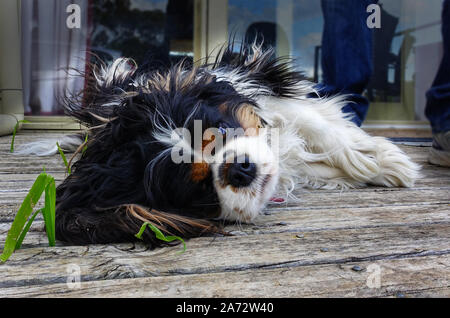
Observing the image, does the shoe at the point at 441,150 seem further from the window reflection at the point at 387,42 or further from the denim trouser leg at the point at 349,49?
the window reflection at the point at 387,42

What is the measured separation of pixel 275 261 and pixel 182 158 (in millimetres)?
492

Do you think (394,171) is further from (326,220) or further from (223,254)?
(223,254)

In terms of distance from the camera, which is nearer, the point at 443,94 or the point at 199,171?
the point at 199,171

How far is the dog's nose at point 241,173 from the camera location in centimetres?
143

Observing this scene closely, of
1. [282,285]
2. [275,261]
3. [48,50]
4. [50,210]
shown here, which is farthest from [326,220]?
[48,50]

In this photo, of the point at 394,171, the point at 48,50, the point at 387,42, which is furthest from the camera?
the point at 387,42

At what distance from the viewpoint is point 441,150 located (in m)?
2.69

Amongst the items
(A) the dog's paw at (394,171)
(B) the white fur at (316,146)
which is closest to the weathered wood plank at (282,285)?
(B) the white fur at (316,146)

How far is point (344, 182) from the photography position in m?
2.15

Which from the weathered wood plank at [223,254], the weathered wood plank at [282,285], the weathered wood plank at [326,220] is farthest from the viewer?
the weathered wood plank at [326,220]

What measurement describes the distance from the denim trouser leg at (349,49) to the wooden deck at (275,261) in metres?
1.31

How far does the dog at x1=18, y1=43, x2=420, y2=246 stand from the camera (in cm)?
142

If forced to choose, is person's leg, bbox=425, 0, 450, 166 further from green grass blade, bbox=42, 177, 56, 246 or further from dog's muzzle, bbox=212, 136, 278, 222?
green grass blade, bbox=42, 177, 56, 246
